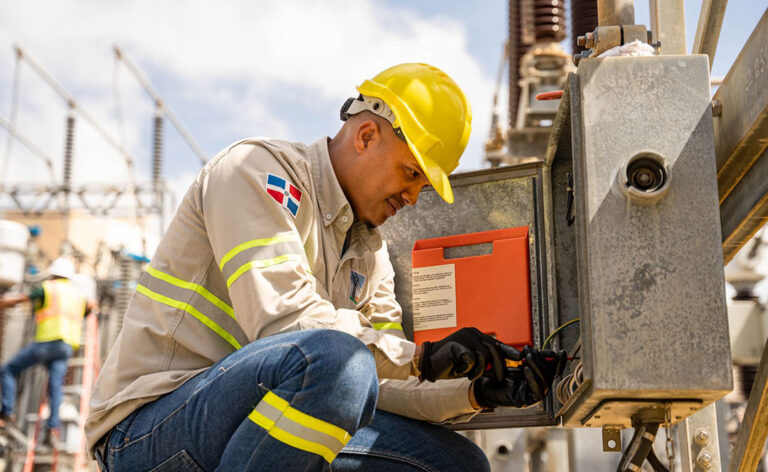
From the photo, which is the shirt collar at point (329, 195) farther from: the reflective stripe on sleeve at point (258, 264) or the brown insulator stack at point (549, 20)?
the brown insulator stack at point (549, 20)

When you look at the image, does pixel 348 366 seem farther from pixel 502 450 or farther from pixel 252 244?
pixel 502 450

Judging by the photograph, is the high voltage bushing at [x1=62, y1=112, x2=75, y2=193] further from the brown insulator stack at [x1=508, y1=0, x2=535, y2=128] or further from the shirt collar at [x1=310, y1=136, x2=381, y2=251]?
the shirt collar at [x1=310, y1=136, x2=381, y2=251]

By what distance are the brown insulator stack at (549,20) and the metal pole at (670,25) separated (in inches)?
158

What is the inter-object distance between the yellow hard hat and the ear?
68mm

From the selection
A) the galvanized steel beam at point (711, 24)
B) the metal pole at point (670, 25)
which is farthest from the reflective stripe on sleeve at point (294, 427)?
the metal pole at point (670, 25)

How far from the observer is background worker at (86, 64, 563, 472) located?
1.86 metres

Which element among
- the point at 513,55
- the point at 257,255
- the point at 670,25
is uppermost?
the point at 513,55

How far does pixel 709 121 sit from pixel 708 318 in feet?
1.50

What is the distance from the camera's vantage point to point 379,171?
2.53 meters

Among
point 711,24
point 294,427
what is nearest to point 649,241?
point 294,427

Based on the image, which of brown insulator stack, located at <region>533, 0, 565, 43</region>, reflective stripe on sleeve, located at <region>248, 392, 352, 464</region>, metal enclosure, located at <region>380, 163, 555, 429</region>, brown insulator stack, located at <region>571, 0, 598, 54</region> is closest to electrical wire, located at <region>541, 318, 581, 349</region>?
metal enclosure, located at <region>380, 163, 555, 429</region>

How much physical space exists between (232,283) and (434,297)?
960 millimetres

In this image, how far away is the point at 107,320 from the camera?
12656mm

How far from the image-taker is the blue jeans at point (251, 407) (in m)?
1.83
